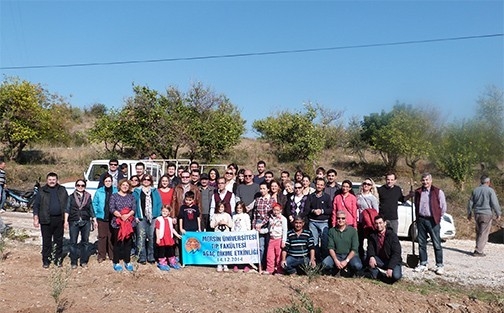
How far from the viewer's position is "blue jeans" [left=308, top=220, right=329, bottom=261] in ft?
27.4

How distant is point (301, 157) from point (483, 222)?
19938 mm

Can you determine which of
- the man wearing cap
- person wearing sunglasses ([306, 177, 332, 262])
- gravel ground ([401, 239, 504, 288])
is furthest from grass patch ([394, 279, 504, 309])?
the man wearing cap

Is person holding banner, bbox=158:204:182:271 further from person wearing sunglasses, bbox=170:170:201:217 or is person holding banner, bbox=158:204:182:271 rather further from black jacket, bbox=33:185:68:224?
black jacket, bbox=33:185:68:224

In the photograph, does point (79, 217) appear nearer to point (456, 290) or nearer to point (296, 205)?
point (296, 205)

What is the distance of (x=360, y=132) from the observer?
36.7 m

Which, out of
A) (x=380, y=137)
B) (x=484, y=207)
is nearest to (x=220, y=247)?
(x=484, y=207)

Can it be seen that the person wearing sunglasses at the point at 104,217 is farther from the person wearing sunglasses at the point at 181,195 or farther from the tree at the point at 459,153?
the tree at the point at 459,153

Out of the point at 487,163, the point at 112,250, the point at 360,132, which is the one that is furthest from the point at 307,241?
the point at 360,132

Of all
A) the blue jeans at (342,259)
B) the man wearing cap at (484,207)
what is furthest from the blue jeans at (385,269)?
the man wearing cap at (484,207)

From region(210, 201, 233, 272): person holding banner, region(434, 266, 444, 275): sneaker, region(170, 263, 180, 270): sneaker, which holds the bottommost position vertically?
region(434, 266, 444, 275): sneaker

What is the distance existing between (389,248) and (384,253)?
148mm

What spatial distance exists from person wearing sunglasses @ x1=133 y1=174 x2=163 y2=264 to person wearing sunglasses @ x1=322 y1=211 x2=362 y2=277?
3.15m

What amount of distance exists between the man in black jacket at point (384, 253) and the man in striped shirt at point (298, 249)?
1.02 meters

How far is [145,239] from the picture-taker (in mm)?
8727
